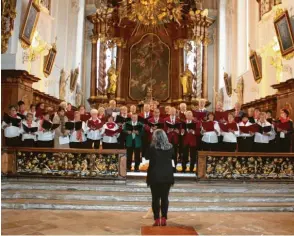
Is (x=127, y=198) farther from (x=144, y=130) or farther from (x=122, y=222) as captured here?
(x=144, y=130)

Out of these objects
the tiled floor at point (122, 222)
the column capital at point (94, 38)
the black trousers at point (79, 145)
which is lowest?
the tiled floor at point (122, 222)

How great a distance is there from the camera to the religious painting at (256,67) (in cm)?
1443

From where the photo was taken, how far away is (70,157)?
8477 millimetres

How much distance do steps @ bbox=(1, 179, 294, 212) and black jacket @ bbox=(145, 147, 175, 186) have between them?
171 centimetres

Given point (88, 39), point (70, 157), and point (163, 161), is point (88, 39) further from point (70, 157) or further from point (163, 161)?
point (163, 161)

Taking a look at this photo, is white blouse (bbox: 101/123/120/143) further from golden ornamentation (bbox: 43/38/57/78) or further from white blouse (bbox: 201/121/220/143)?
golden ornamentation (bbox: 43/38/57/78)

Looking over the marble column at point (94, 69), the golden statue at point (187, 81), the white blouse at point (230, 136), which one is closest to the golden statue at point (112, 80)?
the marble column at point (94, 69)

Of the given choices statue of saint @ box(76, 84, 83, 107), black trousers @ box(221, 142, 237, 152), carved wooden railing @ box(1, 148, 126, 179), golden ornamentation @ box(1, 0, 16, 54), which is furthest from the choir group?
statue of saint @ box(76, 84, 83, 107)

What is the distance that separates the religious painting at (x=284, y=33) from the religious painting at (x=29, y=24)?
719 centimetres

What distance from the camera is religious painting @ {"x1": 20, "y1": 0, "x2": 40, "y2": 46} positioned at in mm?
11602

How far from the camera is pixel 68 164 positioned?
848 centimetres

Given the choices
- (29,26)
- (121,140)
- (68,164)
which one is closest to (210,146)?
(121,140)

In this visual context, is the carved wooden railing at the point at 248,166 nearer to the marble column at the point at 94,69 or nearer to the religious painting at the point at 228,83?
the religious painting at the point at 228,83

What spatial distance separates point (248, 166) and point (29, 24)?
7.66m
